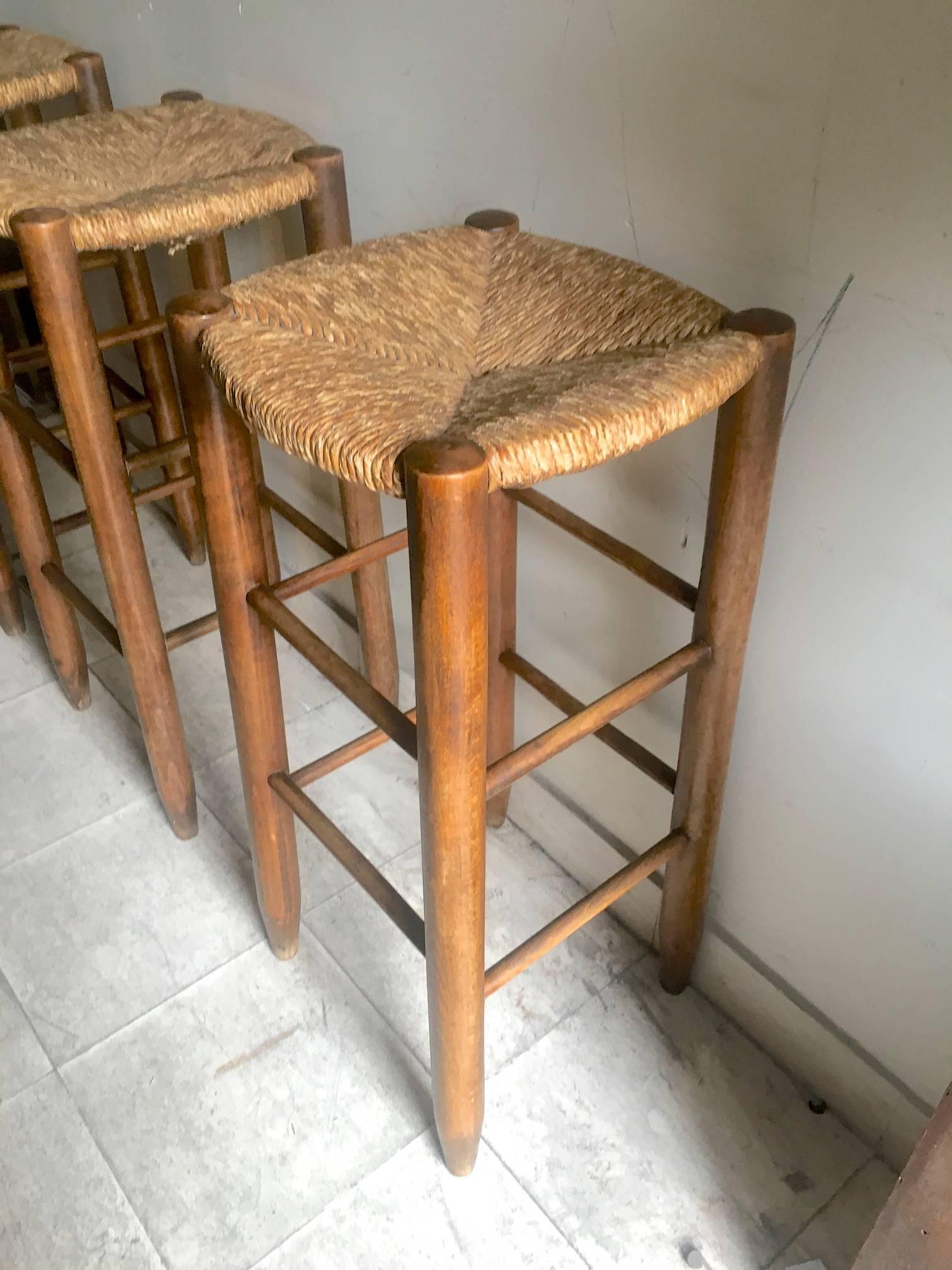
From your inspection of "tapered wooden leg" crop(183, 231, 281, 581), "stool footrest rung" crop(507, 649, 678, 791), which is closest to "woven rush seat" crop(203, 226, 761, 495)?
"stool footrest rung" crop(507, 649, 678, 791)

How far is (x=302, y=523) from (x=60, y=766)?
50cm

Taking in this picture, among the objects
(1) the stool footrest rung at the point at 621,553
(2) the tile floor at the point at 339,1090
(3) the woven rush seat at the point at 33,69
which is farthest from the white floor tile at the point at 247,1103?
(3) the woven rush seat at the point at 33,69

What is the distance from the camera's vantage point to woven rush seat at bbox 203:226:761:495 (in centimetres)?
61

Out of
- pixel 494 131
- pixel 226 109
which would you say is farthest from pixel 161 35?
pixel 494 131

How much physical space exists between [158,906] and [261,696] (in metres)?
0.44

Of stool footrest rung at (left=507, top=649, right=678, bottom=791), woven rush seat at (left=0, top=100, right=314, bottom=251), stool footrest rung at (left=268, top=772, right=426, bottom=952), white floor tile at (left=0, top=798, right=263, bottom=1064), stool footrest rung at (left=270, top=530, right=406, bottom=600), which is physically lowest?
white floor tile at (left=0, top=798, right=263, bottom=1064)

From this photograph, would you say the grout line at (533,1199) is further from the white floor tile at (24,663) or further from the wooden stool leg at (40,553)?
the white floor tile at (24,663)

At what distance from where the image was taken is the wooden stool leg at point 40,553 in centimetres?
125

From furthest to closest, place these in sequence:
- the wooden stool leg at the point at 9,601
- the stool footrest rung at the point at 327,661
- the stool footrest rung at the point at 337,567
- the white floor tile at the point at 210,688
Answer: the wooden stool leg at the point at 9,601
the white floor tile at the point at 210,688
the stool footrest rung at the point at 337,567
the stool footrest rung at the point at 327,661

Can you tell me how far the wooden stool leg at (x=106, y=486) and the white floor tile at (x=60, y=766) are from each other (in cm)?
12

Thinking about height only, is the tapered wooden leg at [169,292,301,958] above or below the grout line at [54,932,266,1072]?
above

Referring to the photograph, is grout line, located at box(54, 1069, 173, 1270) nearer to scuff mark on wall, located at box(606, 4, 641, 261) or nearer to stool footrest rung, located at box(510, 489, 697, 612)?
stool footrest rung, located at box(510, 489, 697, 612)

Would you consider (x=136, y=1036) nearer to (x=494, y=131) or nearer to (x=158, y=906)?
(x=158, y=906)

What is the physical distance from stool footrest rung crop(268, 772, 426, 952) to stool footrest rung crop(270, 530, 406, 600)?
19 cm
